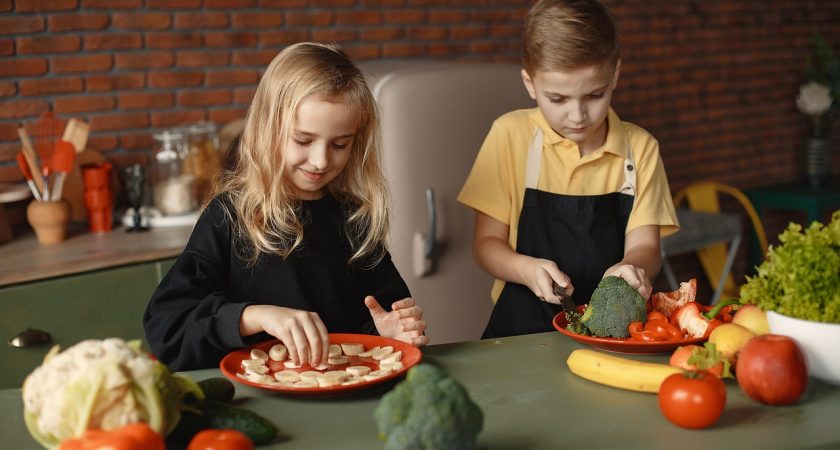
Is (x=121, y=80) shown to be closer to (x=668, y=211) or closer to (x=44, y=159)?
(x=44, y=159)

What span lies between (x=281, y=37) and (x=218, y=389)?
2.63 m

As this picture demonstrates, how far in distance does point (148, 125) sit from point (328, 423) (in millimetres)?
2469

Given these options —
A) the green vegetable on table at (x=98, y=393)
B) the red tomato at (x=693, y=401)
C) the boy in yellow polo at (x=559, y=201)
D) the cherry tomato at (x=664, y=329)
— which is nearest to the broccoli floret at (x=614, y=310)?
the cherry tomato at (x=664, y=329)

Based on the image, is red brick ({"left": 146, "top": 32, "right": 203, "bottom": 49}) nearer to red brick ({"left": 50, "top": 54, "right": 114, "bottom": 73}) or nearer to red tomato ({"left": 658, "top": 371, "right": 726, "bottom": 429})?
red brick ({"left": 50, "top": 54, "right": 114, "bottom": 73})

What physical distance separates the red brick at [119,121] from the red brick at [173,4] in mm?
404

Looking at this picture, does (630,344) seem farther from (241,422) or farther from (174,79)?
(174,79)

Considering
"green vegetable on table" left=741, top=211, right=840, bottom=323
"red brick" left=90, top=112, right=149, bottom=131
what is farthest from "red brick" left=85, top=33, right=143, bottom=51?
"green vegetable on table" left=741, top=211, right=840, bottom=323

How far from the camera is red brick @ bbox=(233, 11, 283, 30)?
149 inches

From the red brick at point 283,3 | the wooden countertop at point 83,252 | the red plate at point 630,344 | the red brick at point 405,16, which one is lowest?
the wooden countertop at point 83,252

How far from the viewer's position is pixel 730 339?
62.9 inches

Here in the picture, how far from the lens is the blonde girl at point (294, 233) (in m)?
1.85

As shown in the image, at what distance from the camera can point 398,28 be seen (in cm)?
423

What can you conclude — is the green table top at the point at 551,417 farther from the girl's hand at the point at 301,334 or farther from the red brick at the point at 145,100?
the red brick at the point at 145,100

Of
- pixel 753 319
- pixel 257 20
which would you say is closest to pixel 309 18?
pixel 257 20
